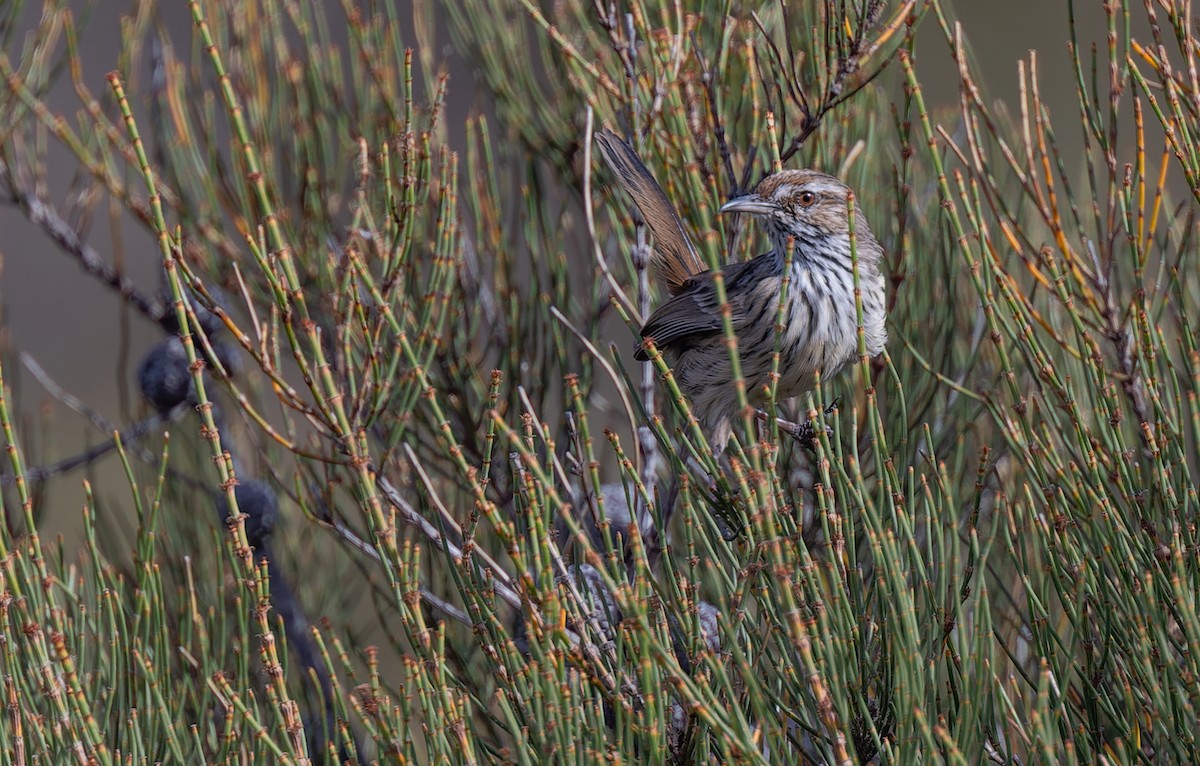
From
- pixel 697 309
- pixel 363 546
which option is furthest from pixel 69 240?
pixel 697 309

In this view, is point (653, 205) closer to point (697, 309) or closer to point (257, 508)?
point (697, 309)

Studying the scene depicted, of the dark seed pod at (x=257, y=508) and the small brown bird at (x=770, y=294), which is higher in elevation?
the small brown bird at (x=770, y=294)

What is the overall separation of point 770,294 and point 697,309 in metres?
0.28

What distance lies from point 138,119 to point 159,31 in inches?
29.9

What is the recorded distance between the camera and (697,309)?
3.42m

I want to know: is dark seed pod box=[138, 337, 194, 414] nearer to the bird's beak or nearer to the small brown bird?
the small brown bird

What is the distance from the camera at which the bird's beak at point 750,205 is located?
120 inches

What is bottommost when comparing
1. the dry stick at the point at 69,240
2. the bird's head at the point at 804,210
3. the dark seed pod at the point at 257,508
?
the dark seed pod at the point at 257,508

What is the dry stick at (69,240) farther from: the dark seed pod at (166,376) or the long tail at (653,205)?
the long tail at (653,205)

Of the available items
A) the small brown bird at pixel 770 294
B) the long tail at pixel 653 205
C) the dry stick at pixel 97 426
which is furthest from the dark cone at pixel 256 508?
the long tail at pixel 653 205

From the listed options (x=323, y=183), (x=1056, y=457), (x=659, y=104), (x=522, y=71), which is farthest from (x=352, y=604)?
(x=1056, y=457)

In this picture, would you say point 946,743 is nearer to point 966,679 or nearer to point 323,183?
point 966,679

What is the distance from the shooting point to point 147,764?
234 centimetres

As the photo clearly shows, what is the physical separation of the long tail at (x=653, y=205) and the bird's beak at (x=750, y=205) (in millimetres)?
220
